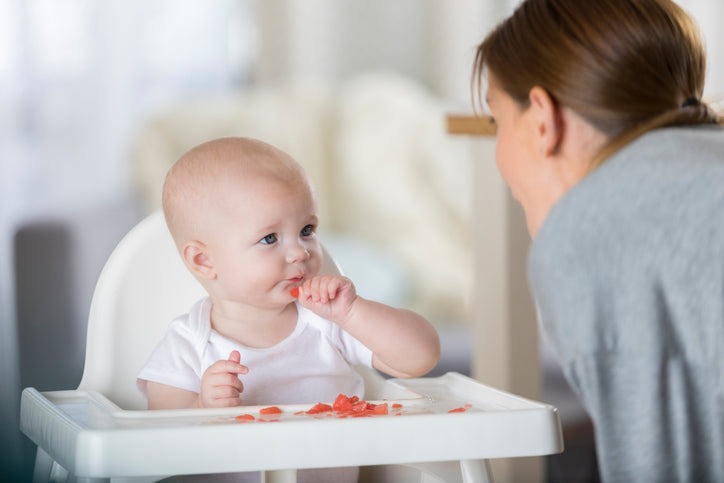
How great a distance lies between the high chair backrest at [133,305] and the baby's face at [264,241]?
13 cm

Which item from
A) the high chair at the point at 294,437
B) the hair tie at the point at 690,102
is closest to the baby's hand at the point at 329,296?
the high chair at the point at 294,437

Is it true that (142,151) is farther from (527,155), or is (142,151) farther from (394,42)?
(527,155)

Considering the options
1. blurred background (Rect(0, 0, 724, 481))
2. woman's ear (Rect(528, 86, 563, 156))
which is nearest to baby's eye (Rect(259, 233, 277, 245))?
woman's ear (Rect(528, 86, 563, 156))

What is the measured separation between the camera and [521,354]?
5.15 ft

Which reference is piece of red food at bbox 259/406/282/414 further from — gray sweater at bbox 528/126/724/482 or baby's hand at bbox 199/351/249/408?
gray sweater at bbox 528/126/724/482

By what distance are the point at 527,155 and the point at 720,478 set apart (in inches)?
12.8

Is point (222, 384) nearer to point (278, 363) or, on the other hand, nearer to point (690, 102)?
point (278, 363)

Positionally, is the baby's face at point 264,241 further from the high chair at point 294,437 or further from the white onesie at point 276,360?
the high chair at point 294,437

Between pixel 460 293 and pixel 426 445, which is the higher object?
pixel 426 445

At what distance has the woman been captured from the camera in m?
0.67

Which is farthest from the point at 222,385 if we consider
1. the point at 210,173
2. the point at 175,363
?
the point at 210,173

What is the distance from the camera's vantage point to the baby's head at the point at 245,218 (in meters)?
0.91

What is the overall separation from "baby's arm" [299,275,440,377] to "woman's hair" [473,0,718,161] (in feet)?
0.78

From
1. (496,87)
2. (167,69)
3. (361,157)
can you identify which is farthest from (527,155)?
(167,69)
